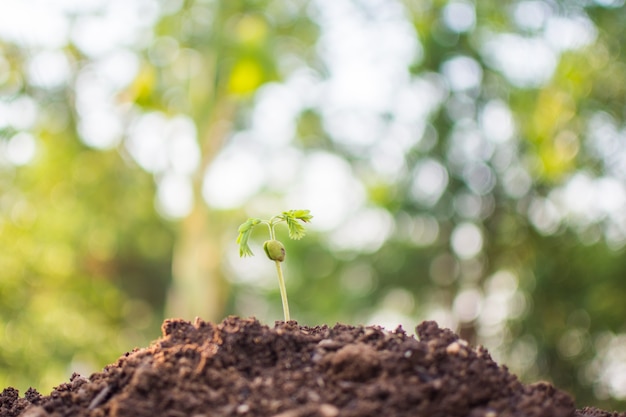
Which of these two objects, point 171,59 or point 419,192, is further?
point 171,59

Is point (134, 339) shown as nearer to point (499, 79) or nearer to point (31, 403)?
point (499, 79)

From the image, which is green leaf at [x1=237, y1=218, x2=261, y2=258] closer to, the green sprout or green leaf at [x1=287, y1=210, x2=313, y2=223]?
the green sprout

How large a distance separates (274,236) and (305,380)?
446mm

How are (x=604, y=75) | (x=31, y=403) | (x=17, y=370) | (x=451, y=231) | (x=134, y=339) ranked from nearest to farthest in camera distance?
(x=31, y=403), (x=17, y=370), (x=604, y=75), (x=451, y=231), (x=134, y=339)

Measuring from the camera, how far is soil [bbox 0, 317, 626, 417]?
1.39 m

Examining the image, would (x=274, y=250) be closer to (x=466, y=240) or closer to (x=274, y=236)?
(x=274, y=236)

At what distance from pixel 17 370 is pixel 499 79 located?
29.3ft

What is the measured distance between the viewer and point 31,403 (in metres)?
1.81

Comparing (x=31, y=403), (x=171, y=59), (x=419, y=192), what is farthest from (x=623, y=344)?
(x=31, y=403)

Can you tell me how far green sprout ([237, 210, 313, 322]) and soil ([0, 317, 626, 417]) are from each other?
0.65 feet

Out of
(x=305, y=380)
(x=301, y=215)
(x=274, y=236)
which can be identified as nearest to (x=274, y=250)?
(x=274, y=236)

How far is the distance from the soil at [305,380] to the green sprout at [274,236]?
0.20m

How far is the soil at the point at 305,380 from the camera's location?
54.9 inches

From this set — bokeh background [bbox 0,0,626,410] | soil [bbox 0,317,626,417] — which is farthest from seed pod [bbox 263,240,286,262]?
bokeh background [bbox 0,0,626,410]
